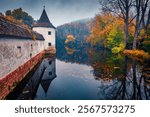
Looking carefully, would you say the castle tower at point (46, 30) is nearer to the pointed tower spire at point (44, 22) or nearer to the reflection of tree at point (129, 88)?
the pointed tower spire at point (44, 22)

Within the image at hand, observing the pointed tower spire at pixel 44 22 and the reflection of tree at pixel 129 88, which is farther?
the pointed tower spire at pixel 44 22

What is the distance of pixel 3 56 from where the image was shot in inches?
281

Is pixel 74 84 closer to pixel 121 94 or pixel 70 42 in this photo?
pixel 121 94

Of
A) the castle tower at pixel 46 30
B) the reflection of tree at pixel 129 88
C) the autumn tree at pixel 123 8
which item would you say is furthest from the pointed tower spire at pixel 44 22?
the reflection of tree at pixel 129 88

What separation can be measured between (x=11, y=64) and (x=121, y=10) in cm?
2063

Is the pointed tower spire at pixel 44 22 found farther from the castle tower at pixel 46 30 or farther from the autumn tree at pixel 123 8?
Result: the autumn tree at pixel 123 8

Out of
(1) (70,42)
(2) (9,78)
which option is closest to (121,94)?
(2) (9,78)

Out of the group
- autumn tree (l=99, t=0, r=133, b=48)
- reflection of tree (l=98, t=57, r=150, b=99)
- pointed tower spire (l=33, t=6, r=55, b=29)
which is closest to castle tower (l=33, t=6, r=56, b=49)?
pointed tower spire (l=33, t=6, r=55, b=29)

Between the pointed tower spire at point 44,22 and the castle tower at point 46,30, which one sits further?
the pointed tower spire at point 44,22

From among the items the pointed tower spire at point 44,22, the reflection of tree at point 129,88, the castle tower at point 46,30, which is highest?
the pointed tower spire at point 44,22

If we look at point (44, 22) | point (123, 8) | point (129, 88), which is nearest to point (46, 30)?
point (44, 22)

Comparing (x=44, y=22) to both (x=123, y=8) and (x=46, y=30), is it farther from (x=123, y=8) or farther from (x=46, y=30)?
(x=123, y=8)

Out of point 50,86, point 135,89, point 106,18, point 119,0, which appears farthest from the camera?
point 106,18

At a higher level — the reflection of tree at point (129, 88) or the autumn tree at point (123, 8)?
the autumn tree at point (123, 8)
